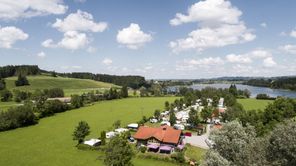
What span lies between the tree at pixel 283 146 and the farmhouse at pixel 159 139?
29.2 metres

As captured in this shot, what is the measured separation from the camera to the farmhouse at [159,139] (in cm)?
4862

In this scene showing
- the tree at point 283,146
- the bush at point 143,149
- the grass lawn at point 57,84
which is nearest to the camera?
the tree at point 283,146

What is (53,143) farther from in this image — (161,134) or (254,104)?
(254,104)

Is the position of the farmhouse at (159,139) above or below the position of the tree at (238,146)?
below

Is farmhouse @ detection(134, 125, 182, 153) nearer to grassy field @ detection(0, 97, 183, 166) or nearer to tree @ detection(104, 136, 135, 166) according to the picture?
grassy field @ detection(0, 97, 183, 166)

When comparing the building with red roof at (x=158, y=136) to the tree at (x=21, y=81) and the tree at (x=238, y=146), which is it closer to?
the tree at (x=238, y=146)

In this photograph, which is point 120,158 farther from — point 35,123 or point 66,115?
point 66,115

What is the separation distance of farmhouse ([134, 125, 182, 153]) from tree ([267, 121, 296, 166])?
95.9 ft

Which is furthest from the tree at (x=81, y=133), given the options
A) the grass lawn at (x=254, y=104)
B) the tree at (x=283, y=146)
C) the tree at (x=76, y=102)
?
the grass lawn at (x=254, y=104)

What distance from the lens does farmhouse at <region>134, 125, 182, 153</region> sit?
48625mm

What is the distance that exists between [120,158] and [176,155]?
11.7m

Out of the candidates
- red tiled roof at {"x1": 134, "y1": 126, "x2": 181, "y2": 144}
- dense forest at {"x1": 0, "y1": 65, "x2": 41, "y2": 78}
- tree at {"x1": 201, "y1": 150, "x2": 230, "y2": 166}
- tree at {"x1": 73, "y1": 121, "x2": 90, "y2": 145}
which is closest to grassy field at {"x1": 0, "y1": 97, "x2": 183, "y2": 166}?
tree at {"x1": 73, "y1": 121, "x2": 90, "y2": 145}

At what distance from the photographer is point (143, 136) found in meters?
51.8

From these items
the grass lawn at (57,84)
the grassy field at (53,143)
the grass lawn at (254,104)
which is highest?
the grass lawn at (57,84)
